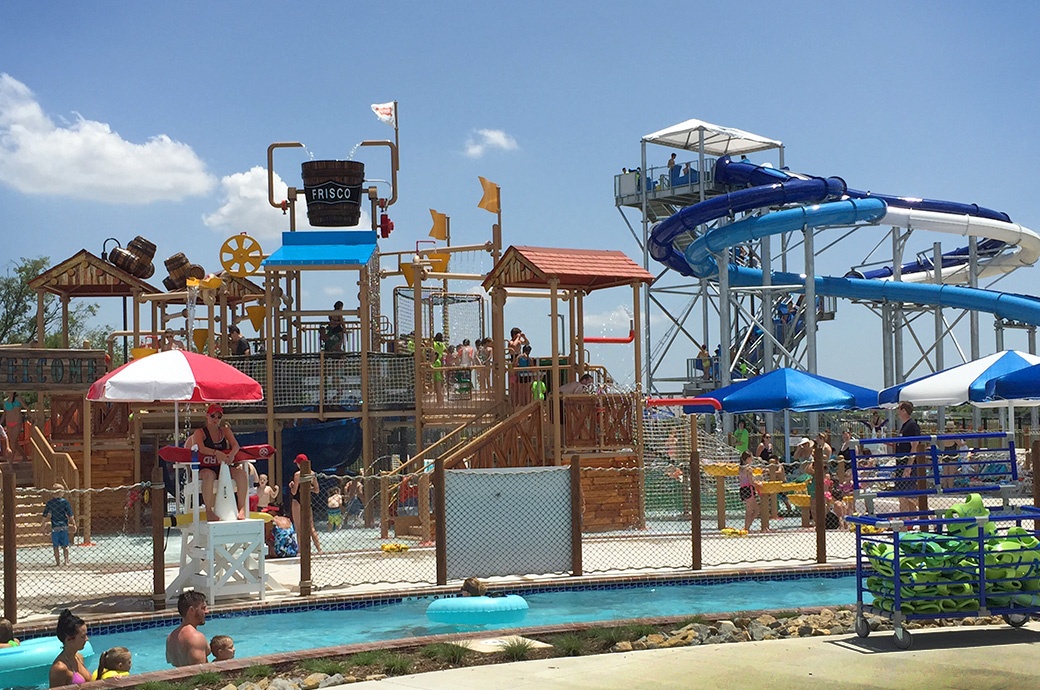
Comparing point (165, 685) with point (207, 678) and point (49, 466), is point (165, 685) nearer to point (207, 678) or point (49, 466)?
point (207, 678)

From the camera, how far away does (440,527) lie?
42.6 feet

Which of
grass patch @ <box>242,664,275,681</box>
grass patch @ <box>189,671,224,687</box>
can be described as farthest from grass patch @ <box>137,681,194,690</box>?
grass patch @ <box>242,664,275,681</box>

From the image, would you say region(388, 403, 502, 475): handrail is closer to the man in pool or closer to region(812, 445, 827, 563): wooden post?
region(812, 445, 827, 563): wooden post

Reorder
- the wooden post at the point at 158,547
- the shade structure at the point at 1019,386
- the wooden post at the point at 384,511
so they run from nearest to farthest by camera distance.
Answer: the wooden post at the point at 158,547 → the shade structure at the point at 1019,386 → the wooden post at the point at 384,511

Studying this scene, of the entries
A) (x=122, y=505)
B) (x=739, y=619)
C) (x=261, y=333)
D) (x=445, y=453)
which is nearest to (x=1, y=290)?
(x=261, y=333)

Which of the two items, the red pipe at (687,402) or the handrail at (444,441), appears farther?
the red pipe at (687,402)

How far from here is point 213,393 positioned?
43.4 ft

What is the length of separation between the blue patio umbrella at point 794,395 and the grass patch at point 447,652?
12.0 m

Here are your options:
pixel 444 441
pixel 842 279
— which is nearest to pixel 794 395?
pixel 444 441

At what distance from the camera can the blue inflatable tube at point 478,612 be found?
36.2ft

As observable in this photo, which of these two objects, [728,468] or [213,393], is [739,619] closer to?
[213,393]

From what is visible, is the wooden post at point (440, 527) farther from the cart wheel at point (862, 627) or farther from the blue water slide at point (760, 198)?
the blue water slide at point (760, 198)

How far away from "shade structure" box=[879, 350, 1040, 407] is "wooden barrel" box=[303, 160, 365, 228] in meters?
12.6

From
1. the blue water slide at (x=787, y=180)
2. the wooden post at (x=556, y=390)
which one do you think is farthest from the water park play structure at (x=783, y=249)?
the wooden post at (x=556, y=390)
